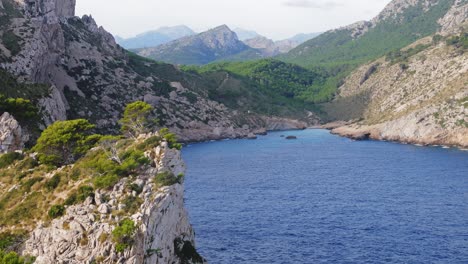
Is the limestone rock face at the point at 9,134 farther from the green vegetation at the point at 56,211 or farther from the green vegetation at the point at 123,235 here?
the green vegetation at the point at 123,235

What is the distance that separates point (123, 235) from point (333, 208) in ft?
194

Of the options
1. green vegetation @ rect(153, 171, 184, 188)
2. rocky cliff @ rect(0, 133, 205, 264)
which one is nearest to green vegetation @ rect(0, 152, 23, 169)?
rocky cliff @ rect(0, 133, 205, 264)

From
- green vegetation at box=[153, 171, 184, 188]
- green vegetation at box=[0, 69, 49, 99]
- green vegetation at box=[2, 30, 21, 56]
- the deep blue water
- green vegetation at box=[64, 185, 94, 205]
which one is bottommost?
the deep blue water

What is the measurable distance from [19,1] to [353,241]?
15090 centimetres

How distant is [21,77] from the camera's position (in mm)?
129750

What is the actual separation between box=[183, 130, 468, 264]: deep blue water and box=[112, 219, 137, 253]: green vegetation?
2367 cm

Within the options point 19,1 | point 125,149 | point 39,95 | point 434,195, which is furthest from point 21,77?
point 434,195

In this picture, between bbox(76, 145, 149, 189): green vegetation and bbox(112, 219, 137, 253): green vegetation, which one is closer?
bbox(112, 219, 137, 253): green vegetation

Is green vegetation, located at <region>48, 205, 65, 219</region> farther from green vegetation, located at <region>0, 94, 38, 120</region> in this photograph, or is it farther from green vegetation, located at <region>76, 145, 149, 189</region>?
green vegetation, located at <region>0, 94, 38, 120</region>

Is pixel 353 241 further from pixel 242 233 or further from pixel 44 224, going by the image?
pixel 44 224

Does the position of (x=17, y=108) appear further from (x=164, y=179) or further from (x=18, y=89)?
(x=164, y=179)

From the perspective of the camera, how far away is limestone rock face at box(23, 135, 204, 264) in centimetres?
5181

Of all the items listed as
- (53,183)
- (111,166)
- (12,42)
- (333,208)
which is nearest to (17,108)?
(53,183)

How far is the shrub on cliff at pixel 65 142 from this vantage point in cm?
7466
